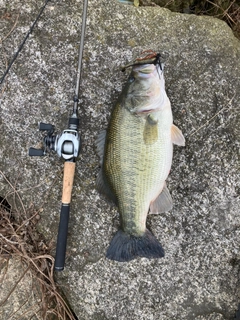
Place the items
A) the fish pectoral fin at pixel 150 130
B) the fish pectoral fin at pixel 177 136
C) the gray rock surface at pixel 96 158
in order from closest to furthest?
the fish pectoral fin at pixel 150 130, the fish pectoral fin at pixel 177 136, the gray rock surface at pixel 96 158

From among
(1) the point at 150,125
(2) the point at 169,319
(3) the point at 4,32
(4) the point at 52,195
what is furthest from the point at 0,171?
(2) the point at 169,319

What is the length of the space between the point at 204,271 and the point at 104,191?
1115mm

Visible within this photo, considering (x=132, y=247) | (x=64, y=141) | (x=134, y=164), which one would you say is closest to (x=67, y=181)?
(x=64, y=141)

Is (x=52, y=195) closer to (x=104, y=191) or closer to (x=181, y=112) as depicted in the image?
(x=104, y=191)

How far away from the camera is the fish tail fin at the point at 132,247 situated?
117 inches

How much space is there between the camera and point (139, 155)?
2801 millimetres

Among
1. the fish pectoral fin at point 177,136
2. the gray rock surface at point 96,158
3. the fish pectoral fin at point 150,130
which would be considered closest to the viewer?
the fish pectoral fin at point 150,130

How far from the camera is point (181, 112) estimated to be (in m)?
3.18

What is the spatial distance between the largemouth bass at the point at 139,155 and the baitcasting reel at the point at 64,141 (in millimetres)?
202

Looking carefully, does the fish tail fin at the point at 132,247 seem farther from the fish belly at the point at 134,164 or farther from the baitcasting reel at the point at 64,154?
the baitcasting reel at the point at 64,154

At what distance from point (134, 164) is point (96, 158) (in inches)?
20.5

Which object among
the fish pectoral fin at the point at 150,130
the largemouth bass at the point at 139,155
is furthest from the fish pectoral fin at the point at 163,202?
the fish pectoral fin at the point at 150,130

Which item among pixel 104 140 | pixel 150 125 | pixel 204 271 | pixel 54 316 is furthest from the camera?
pixel 54 316

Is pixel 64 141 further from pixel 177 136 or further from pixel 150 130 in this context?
pixel 177 136
